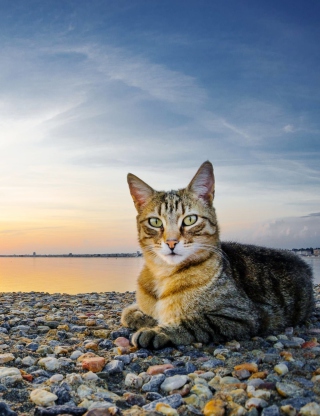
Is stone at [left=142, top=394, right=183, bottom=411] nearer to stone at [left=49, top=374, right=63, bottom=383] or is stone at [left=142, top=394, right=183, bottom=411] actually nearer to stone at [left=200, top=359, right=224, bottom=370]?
stone at [left=200, top=359, right=224, bottom=370]

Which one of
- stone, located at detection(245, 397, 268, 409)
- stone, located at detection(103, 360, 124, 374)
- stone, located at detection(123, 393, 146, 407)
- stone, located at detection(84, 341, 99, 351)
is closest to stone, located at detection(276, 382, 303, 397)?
stone, located at detection(245, 397, 268, 409)

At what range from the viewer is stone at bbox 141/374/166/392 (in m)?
3.70

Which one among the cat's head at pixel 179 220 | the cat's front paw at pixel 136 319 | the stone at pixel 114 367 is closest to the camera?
the stone at pixel 114 367

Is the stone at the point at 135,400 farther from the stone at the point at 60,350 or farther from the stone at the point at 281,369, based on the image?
the stone at the point at 60,350

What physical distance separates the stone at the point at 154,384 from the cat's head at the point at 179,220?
162 cm

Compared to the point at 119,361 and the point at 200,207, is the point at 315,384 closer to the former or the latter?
the point at 119,361

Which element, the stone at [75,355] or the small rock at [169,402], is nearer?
the small rock at [169,402]

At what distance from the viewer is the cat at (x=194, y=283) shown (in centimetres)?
514

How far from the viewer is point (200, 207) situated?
218 inches

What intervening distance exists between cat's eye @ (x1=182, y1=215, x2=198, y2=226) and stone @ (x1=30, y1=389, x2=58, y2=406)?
8.67ft

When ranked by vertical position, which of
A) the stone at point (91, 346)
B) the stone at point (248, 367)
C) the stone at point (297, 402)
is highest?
the stone at point (297, 402)

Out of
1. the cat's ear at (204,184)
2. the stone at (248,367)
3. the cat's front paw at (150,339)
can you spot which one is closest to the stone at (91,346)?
the cat's front paw at (150,339)

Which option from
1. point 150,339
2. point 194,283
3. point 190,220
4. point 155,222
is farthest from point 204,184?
point 150,339

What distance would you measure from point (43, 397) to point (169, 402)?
1042 mm
